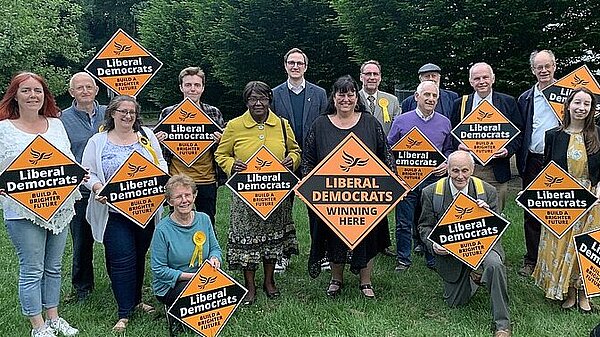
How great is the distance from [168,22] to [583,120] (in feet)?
66.7

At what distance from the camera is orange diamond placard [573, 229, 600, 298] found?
16.6 ft

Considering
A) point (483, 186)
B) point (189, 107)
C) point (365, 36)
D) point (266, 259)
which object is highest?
point (365, 36)

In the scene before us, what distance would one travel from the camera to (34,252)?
186 inches

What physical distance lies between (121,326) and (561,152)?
413cm

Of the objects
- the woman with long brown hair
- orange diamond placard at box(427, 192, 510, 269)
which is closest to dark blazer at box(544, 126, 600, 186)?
the woman with long brown hair

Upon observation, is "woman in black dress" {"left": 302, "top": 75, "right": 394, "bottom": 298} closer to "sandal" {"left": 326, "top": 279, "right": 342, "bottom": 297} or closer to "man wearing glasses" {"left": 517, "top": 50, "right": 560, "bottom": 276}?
"sandal" {"left": 326, "top": 279, "right": 342, "bottom": 297}

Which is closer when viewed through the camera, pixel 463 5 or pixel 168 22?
pixel 463 5

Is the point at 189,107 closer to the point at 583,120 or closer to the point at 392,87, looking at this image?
the point at 583,120

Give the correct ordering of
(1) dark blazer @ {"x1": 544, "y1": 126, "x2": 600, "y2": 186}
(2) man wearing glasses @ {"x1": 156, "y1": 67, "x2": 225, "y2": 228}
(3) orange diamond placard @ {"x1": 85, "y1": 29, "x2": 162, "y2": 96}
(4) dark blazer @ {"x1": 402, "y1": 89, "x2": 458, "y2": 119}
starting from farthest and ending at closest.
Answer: (4) dark blazer @ {"x1": 402, "y1": 89, "x2": 458, "y2": 119} < (3) orange diamond placard @ {"x1": 85, "y1": 29, "x2": 162, "y2": 96} < (2) man wearing glasses @ {"x1": 156, "y1": 67, "x2": 225, "y2": 228} < (1) dark blazer @ {"x1": 544, "y1": 126, "x2": 600, "y2": 186}

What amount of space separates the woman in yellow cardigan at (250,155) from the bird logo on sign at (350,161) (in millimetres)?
563

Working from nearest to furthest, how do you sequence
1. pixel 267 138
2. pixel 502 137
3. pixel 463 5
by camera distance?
pixel 267 138 < pixel 502 137 < pixel 463 5

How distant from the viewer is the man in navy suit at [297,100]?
636 cm

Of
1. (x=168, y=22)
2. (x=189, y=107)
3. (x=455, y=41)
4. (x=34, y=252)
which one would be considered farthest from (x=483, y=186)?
(x=168, y=22)

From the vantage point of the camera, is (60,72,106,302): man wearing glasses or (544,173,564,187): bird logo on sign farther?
(60,72,106,302): man wearing glasses
